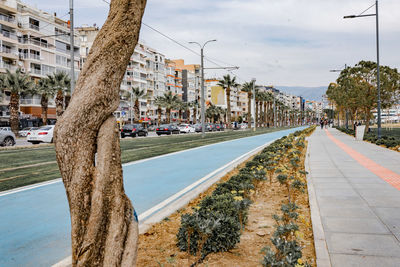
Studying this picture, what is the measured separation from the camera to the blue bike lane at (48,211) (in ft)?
14.3

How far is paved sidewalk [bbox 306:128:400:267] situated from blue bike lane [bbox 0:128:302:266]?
2.94 metres

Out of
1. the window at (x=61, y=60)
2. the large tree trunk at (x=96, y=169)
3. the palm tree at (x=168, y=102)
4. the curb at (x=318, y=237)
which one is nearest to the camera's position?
the large tree trunk at (x=96, y=169)

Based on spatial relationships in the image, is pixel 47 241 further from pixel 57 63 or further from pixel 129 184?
pixel 57 63

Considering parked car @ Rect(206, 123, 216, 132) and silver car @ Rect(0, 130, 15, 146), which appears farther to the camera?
parked car @ Rect(206, 123, 216, 132)

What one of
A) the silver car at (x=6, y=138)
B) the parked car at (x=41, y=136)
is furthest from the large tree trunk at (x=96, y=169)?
the parked car at (x=41, y=136)

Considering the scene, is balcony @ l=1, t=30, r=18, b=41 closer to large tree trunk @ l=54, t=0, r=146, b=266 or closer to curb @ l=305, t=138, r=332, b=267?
curb @ l=305, t=138, r=332, b=267

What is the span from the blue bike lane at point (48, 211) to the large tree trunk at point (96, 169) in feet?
5.92

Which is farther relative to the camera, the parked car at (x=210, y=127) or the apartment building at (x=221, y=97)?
the apartment building at (x=221, y=97)

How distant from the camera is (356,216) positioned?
5.41 meters

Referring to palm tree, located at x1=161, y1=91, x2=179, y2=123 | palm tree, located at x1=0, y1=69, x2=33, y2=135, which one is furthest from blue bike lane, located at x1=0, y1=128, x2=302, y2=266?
palm tree, located at x1=161, y1=91, x2=179, y2=123

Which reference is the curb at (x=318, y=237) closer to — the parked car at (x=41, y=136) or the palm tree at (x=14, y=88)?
the parked car at (x=41, y=136)

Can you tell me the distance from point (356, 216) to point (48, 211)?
5015mm

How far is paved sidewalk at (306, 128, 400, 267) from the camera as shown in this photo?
12.5 ft

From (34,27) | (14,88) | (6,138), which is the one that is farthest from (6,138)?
(34,27)
